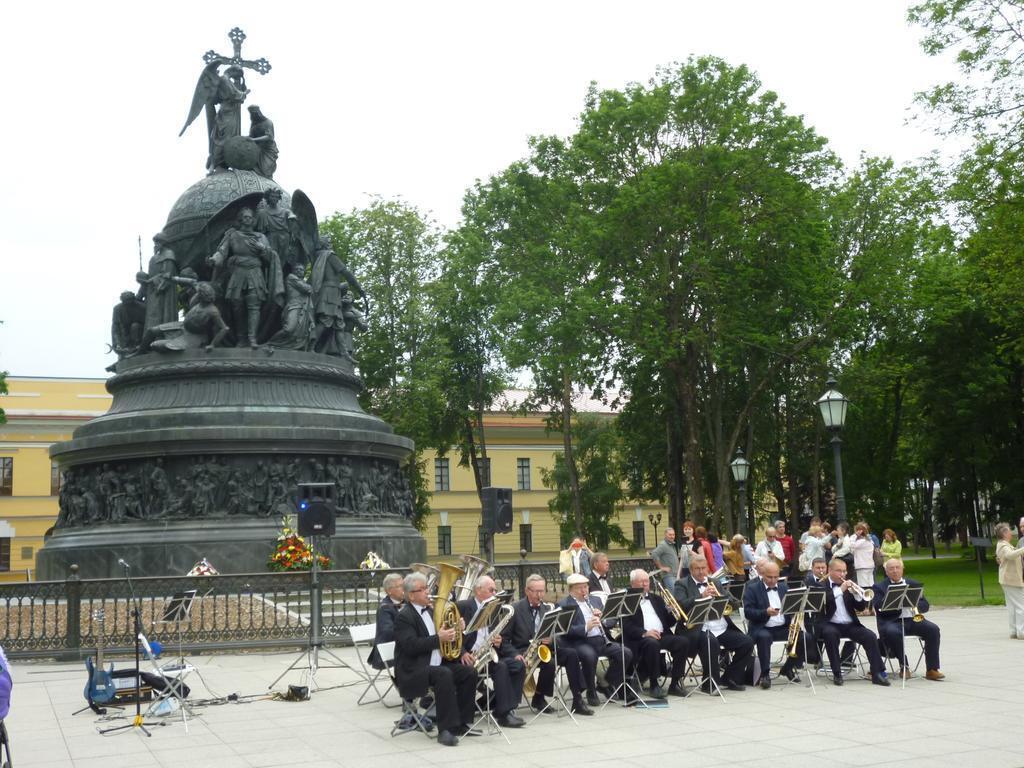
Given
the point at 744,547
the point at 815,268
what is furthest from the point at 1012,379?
the point at 744,547

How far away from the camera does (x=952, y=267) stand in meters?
43.2

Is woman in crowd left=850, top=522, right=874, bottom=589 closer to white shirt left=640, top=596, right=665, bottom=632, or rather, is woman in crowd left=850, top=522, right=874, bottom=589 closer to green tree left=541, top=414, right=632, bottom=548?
white shirt left=640, top=596, right=665, bottom=632

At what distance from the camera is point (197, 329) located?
88.8 ft

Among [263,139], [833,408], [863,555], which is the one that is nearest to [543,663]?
[833,408]

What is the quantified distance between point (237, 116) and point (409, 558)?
1373 centimetres

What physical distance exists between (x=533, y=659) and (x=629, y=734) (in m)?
1.67

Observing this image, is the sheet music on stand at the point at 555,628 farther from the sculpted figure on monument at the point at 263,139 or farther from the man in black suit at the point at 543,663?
the sculpted figure on monument at the point at 263,139

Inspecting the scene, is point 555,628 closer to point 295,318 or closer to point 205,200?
point 295,318

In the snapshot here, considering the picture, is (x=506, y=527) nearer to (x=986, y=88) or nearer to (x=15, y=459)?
(x=986, y=88)

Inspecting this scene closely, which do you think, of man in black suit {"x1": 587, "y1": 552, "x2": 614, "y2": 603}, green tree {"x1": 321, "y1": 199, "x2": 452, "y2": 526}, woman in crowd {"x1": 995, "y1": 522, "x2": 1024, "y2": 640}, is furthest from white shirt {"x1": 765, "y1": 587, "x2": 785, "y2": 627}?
green tree {"x1": 321, "y1": 199, "x2": 452, "y2": 526}

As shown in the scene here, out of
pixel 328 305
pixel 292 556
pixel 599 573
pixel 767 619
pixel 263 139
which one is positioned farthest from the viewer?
pixel 263 139

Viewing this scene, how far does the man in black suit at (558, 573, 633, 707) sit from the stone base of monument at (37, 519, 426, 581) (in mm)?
12814

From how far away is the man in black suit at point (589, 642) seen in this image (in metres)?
11.6

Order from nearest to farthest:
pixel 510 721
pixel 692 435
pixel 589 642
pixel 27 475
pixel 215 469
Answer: pixel 510 721, pixel 589 642, pixel 215 469, pixel 692 435, pixel 27 475
